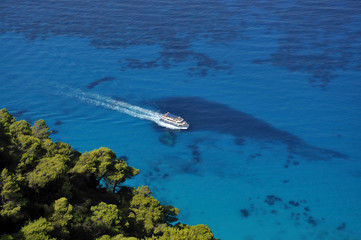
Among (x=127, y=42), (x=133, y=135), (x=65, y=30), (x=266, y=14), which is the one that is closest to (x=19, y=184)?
(x=133, y=135)

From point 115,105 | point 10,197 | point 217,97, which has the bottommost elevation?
point 115,105

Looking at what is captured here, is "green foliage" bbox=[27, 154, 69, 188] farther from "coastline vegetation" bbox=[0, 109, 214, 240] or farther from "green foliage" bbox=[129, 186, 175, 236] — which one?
"green foliage" bbox=[129, 186, 175, 236]

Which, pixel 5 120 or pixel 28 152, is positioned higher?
pixel 5 120

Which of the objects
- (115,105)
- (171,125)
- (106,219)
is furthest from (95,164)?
(115,105)

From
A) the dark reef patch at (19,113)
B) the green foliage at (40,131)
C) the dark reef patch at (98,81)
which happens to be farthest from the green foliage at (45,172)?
the dark reef patch at (98,81)

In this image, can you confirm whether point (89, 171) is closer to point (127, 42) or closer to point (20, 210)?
point (20, 210)

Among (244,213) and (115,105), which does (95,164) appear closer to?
(244,213)

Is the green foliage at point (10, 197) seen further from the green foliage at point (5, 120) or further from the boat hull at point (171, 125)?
the boat hull at point (171, 125)
